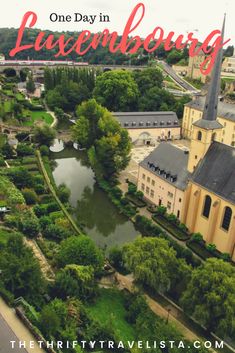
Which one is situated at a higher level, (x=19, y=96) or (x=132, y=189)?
(x=19, y=96)

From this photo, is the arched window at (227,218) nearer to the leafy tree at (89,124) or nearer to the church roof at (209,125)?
→ the church roof at (209,125)

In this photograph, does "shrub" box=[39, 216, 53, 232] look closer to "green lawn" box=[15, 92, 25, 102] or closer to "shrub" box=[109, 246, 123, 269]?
"shrub" box=[109, 246, 123, 269]

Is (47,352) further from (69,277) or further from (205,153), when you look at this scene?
(205,153)

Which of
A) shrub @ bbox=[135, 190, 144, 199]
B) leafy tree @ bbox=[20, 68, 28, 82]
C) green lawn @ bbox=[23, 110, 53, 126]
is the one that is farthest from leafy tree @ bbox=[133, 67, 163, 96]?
shrub @ bbox=[135, 190, 144, 199]

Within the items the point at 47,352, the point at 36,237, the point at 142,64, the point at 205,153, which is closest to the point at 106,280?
the point at 36,237

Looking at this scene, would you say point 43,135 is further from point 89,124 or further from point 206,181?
point 206,181

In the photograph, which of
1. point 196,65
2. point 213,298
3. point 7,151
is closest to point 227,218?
point 213,298

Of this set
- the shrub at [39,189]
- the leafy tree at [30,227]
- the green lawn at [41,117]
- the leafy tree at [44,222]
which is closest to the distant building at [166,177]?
the shrub at [39,189]
